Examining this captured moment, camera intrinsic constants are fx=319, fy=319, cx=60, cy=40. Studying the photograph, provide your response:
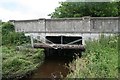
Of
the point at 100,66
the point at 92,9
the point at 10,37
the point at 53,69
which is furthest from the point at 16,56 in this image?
the point at 92,9

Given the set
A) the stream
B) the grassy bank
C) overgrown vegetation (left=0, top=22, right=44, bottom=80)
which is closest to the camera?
the grassy bank

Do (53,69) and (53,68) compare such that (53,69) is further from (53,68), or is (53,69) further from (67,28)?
(67,28)

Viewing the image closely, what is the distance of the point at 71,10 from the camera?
22.7 metres

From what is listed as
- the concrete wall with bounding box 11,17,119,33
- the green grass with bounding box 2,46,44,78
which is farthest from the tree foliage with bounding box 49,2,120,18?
the green grass with bounding box 2,46,44,78

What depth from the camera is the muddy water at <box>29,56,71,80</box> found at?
14.7m

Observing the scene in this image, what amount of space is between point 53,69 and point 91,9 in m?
7.05

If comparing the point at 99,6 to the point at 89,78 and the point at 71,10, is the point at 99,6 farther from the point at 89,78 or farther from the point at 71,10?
the point at 89,78

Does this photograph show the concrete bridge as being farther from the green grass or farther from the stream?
the green grass

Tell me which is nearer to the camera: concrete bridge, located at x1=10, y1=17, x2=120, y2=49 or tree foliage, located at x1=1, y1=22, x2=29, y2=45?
concrete bridge, located at x1=10, y1=17, x2=120, y2=49

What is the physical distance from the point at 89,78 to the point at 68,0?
49.4 feet

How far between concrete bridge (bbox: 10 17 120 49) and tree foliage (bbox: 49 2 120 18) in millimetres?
4354

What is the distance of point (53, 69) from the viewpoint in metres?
16.2

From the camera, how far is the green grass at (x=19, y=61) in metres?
11.7

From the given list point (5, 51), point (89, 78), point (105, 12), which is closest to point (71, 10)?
point (105, 12)
